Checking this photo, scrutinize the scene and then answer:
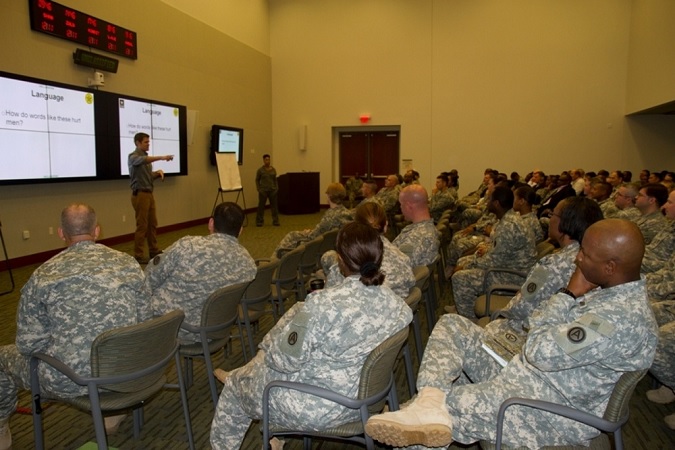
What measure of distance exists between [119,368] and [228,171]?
9.75 meters

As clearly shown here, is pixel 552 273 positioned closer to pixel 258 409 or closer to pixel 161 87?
→ pixel 258 409

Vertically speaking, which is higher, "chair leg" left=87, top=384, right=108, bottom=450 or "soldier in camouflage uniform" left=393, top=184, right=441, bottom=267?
"soldier in camouflage uniform" left=393, top=184, right=441, bottom=267

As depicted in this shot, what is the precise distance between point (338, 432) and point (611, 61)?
13769mm

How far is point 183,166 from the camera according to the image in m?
10.1

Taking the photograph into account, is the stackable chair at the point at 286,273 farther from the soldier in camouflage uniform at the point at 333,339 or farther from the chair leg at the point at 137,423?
the soldier in camouflage uniform at the point at 333,339

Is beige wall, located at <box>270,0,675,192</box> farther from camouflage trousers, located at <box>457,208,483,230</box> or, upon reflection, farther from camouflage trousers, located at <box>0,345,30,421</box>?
camouflage trousers, located at <box>0,345,30,421</box>

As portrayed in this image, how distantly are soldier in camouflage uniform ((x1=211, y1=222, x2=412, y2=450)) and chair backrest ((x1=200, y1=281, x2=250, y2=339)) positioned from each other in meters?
0.70

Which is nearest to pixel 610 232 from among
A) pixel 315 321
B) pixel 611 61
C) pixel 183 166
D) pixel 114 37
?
pixel 315 321

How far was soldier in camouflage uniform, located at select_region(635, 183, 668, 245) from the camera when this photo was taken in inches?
180

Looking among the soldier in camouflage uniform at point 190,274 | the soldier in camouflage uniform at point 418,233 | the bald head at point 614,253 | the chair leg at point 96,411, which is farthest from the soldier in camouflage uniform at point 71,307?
Answer: the soldier in camouflage uniform at point 418,233

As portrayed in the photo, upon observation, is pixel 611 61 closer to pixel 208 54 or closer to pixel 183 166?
pixel 208 54

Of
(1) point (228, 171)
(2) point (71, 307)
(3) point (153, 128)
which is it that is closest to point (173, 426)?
(2) point (71, 307)

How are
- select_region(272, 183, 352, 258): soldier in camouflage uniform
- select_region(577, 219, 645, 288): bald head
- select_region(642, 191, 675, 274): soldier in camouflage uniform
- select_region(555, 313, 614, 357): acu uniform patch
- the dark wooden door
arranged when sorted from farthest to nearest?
the dark wooden door → select_region(272, 183, 352, 258): soldier in camouflage uniform → select_region(642, 191, 675, 274): soldier in camouflage uniform → select_region(577, 219, 645, 288): bald head → select_region(555, 313, 614, 357): acu uniform patch

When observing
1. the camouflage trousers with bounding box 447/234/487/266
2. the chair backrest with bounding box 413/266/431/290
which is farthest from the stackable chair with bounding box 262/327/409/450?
the camouflage trousers with bounding box 447/234/487/266
